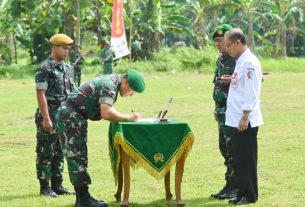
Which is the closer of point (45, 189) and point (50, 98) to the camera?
point (50, 98)

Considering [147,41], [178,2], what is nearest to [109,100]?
[147,41]

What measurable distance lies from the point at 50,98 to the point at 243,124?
218cm

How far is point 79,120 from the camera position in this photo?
602cm

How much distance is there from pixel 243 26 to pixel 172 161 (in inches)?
1953

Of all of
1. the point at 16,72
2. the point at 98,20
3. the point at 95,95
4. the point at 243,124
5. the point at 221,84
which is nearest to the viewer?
the point at 95,95

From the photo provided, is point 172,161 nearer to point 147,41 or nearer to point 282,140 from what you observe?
point 282,140

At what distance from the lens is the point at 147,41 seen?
3303cm

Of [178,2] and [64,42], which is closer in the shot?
[64,42]

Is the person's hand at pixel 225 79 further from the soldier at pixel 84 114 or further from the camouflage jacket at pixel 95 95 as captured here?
the camouflage jacket at pixel 95 95

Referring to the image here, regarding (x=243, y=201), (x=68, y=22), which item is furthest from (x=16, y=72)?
(x=243, y=201)

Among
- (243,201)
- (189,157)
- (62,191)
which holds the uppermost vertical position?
(243,201)

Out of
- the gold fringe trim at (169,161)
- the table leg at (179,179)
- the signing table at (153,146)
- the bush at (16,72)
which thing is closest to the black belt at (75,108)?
the signing table at (153,146)

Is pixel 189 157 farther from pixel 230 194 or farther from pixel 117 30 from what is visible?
Answer: pixel 117 30

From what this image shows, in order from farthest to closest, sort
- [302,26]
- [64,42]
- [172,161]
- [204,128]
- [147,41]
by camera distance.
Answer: [302,26] < [147,41] < [204,128] < [64,42] < [172,161]
